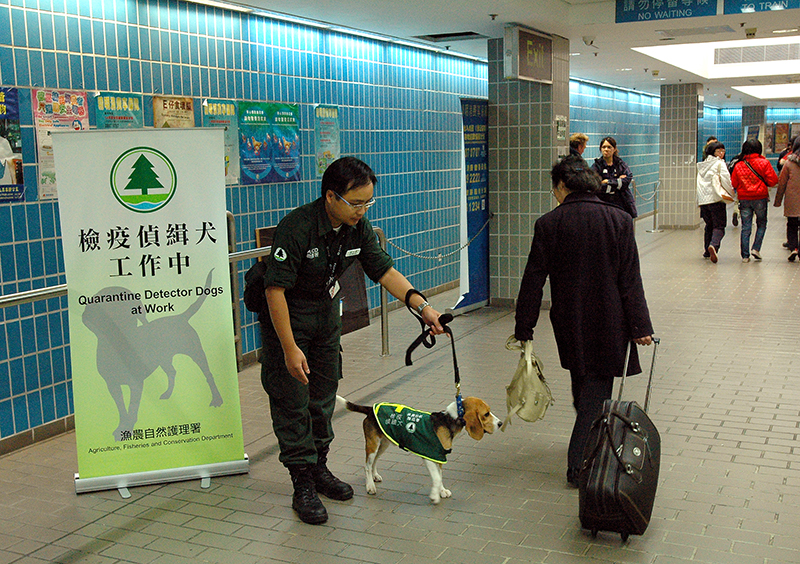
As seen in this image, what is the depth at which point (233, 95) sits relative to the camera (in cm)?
629

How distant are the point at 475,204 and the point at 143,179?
4.96 meters

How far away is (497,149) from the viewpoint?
8594mm

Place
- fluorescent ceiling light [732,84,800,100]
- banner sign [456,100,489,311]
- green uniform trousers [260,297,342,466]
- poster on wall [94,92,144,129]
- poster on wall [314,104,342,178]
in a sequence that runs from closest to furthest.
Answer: green uniform trousers [260,297,342,466]
poster on wall [94,92,144,129]
poster on wall [314,104,342,178]
banner sign [456,100,489,311]
fluorescent ceiling light [732,84,800,100]

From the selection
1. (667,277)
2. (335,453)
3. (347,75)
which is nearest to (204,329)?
(335,453)

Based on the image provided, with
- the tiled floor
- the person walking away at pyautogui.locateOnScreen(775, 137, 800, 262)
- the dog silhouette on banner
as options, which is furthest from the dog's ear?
the person walking away at pyautogui.locateOnScreen(775, 137, 800, 262)

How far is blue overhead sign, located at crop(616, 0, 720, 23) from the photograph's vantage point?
24.5ft

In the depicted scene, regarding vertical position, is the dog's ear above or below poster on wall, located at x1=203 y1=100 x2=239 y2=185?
below

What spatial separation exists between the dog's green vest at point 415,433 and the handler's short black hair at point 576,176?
126cm

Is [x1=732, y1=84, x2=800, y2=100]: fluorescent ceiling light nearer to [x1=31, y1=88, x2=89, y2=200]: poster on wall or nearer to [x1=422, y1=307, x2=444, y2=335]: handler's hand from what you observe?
[x1=31, y1=88, x2=89, y2=200]: poster on wall

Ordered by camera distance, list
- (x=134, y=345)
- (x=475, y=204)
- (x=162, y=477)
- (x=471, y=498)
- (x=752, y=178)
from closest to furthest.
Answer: (x=471, y=498), (x=134, y=345), (x=162, y=477), (x=475, y=204), (x=752, y=178)

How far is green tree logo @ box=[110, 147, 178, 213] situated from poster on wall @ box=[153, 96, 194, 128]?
67.9 inches

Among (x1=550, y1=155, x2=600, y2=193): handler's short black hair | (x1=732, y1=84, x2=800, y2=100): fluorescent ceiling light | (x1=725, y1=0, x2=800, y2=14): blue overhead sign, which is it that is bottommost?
(x1=550, y1=155, x2=600, y2=193): handler's short black hair

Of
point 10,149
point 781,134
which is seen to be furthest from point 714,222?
point 781,134

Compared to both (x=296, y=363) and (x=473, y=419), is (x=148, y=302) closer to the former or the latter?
(x=296, y=363)
